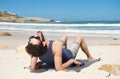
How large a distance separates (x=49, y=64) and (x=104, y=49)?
3002 mm

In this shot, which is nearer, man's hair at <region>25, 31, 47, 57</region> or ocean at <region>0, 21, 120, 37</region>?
man's hair at <region>25, 31, 47, 57</region>

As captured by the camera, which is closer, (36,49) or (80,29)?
(36,49)

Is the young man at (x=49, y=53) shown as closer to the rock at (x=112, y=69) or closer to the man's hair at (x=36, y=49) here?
the man's hair at (x=36, y=49)

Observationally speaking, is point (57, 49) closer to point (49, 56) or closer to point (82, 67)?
point (49, 56)

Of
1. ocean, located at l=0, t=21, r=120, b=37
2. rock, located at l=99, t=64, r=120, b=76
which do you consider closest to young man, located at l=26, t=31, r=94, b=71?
rock, located at l=99, t=64, r=120, b=76

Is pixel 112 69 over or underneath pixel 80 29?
over

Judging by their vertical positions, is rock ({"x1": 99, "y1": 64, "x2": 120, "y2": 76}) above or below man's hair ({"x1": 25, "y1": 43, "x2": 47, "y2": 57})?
below

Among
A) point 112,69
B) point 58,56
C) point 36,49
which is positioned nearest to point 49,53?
point 58,56

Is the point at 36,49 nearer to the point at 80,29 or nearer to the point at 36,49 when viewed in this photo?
the point at 36,49

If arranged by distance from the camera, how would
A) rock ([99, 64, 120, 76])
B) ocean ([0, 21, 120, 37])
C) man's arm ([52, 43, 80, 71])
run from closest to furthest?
rock ([99, 64, 120, 76]), man's arm ([52, 43, 80, 71]), ocean ([0, 21, 120, 37])

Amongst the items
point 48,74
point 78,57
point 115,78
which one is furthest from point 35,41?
point 78,57

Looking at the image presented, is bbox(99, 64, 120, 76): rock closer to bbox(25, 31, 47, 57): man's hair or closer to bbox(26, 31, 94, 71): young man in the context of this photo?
bbox(26, 31, 94, 71): young man

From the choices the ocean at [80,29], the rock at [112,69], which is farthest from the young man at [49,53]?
the ocean at [80,29]

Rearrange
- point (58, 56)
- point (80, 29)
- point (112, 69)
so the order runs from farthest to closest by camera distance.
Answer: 1. point (80, 29)
2. point (58, 56)
3. point (112, 69)
